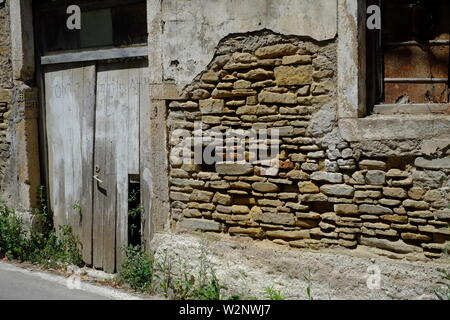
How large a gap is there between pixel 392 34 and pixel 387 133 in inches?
31.1

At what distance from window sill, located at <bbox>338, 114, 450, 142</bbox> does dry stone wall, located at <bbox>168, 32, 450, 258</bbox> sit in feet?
0.22

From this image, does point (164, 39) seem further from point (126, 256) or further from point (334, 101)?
point (126, 256)

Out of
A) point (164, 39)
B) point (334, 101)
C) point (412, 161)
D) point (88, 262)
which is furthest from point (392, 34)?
point (88, 262)

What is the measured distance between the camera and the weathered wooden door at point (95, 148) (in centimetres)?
496

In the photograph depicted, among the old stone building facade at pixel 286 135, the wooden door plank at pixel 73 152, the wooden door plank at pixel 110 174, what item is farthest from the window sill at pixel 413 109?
the wooden door plank at pixel 73 152

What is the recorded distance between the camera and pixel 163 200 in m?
4.59

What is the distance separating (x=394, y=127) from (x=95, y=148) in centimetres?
292

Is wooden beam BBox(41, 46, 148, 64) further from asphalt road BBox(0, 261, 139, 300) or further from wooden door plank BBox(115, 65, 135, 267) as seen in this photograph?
asphalt road BBox(0, 261, 139, 300)

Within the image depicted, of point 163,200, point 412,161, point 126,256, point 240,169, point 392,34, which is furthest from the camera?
point 126,256

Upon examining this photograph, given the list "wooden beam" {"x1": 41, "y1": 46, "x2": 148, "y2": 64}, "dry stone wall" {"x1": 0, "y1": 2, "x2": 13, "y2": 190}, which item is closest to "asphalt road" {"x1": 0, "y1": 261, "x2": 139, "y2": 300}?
"dry stone wall" {"x1": 0, "y1": 2, "x2": 13, "y2": 190}

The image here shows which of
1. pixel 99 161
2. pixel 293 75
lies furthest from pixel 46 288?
pixel 293 75

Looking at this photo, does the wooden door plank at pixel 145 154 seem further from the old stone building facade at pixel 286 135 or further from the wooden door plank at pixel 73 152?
the wooden door plank at pixel 73 152

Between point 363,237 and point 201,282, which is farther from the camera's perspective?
→ point 201,282

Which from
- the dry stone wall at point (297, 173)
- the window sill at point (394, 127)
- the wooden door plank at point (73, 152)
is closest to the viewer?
the window sill at point (394, 127)
